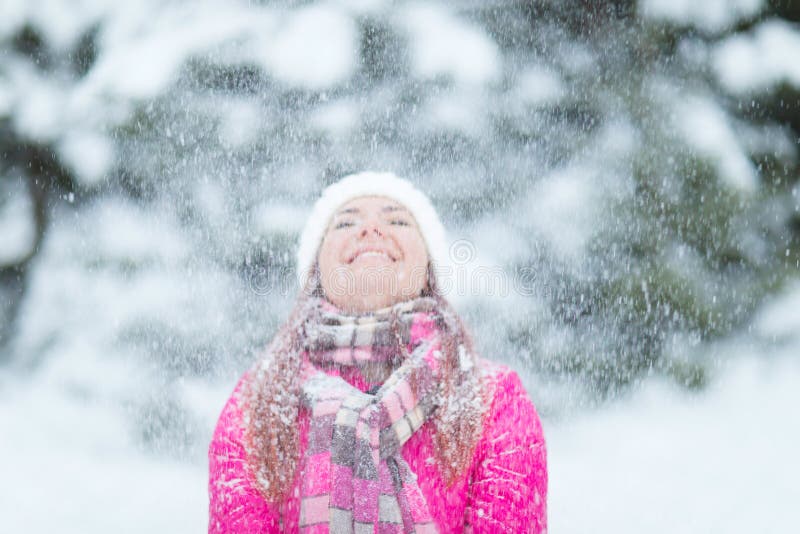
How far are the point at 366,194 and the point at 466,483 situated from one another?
2.22 ft

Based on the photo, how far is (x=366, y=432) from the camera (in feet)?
3.14

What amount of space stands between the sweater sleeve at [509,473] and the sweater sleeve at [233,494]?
13.3 inches

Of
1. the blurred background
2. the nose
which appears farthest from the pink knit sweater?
the blurred background

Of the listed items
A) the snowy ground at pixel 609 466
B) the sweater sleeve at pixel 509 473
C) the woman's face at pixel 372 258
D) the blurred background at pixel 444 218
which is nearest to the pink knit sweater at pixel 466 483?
the sweater sleeve at pixel 509 473

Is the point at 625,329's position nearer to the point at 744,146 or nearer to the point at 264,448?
the point at 744,146

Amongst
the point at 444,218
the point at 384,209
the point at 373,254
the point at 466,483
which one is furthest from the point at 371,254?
the point at 444,218

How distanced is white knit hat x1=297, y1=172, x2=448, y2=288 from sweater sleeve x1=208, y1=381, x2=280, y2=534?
1.33 feet

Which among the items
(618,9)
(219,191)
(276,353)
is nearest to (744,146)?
(618,9)

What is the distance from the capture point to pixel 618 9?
6.81ft

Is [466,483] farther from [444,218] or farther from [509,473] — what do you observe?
[444,218]

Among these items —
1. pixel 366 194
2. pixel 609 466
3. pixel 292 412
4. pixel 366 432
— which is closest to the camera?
pixel 366 432

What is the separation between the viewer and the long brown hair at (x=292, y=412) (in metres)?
1.02

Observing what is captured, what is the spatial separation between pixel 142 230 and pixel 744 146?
2.00 meters

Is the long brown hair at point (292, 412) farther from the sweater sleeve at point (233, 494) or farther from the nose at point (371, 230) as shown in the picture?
the nose at point (371, 230)
